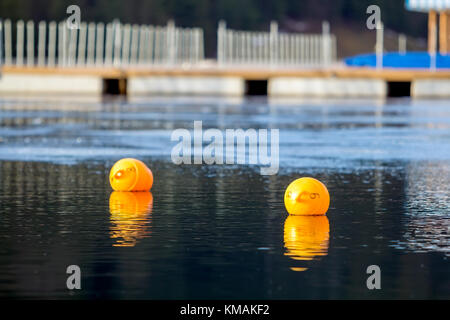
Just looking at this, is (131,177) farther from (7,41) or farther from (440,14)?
(7,41)

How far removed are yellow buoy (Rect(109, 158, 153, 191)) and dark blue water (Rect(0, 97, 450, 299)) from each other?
24 centimetres

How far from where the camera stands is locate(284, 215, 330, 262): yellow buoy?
11906 millimetres

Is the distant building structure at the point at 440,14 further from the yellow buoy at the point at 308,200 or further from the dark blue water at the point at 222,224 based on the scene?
the yellow buoy at the point at 308,200

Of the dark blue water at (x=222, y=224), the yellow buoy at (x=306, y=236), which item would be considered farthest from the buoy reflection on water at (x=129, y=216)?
the yellow buoy at (x=306, y=236)

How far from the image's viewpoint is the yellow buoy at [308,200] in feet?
48.9

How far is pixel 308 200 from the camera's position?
14930mm

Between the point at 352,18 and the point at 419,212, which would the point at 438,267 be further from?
the point at 352,18

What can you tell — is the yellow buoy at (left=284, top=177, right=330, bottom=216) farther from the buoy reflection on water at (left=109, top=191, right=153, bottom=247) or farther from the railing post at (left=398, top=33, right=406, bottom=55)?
the railing post at (left=398, top=33, right=406, bottom=55)

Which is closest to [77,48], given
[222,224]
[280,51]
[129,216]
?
[280,51]

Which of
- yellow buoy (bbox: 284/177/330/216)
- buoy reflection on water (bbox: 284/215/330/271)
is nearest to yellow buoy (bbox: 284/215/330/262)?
buoy reflection on water (bbox: 284/215/330/271)

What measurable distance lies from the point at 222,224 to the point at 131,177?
407cm

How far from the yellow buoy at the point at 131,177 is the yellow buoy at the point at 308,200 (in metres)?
3.29
